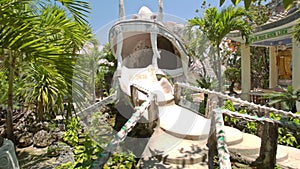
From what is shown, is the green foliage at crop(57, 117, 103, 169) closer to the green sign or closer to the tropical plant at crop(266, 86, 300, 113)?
the tropical plant at crop(266, 86, 300, 113)

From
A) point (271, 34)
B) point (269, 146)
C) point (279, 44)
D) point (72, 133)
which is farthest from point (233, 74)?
point (269, 146)

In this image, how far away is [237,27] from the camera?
7.48 m

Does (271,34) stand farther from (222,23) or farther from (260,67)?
(260,67)

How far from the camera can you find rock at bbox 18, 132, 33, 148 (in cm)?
564

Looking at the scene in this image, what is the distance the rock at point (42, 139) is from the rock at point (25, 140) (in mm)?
128

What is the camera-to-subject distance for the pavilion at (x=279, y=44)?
668cm

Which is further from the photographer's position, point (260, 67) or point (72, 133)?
point (260, 67)

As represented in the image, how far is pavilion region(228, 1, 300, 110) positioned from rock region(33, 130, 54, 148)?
5.77 meters

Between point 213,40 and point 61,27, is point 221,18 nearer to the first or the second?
point 213,40

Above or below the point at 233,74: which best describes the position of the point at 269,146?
below

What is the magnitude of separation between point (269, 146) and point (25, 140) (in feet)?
17.2

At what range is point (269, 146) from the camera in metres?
2.95

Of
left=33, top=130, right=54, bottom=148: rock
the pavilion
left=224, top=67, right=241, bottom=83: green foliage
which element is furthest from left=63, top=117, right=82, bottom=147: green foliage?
left=224, top=67, right=241, bottom=83: green foliage

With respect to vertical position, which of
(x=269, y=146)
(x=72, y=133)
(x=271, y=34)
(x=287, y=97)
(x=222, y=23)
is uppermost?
(x=222, y=23)
